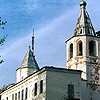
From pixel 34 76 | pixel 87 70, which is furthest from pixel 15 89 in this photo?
pixel 87 70

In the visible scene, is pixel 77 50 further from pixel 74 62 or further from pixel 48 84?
pixel 48 84

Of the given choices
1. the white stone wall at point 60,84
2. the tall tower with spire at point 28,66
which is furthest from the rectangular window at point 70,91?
the tall tower with spire at point 28,66

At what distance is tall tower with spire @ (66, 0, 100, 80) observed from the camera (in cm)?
5753

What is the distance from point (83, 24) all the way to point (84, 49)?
16.6 ft

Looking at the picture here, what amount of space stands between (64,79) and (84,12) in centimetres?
1697

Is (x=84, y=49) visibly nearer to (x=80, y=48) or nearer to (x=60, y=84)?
(x=80, y=48)

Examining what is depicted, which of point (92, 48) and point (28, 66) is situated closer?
point (92, 48)

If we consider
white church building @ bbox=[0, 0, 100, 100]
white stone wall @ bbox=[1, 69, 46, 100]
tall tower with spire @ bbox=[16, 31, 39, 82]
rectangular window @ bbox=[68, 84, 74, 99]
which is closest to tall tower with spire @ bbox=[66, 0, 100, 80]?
white church building @ bbox=[0, 0, 100, 100]

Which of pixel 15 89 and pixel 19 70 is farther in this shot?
pixel 19 70

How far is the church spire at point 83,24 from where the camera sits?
5991cm

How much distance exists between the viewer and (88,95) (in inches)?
2213

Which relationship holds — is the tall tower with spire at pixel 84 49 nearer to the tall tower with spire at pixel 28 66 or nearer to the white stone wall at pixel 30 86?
the white stone wall at pixel 30 86

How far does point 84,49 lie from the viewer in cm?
5794

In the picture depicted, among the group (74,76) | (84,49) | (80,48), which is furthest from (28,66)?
(74,76)
